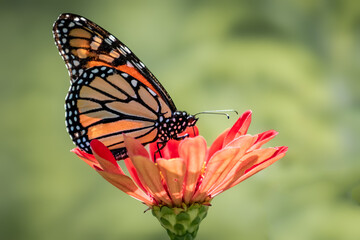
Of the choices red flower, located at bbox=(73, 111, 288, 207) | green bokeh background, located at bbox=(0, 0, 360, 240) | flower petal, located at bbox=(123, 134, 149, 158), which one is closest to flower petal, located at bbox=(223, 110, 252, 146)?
red flower, located at bbox=(73, 111, 288, 207)

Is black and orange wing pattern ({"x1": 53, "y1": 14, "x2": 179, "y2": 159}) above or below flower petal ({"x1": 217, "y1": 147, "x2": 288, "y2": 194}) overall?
above

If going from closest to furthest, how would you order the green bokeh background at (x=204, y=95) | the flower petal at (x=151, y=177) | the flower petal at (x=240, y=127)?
the flower petal at (x=151, y=177) → the flower petal at (x=240, y=127) → the green bokeh background at (x=204, y=95)

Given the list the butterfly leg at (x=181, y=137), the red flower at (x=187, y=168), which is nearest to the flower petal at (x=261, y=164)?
the red flower at (x=187, y=168)

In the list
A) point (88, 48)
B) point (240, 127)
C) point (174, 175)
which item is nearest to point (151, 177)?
point (174, 175)

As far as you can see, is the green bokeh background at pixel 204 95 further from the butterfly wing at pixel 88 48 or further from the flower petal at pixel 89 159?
the flower petal at pixel 89 159

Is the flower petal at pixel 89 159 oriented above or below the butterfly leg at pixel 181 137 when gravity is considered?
above

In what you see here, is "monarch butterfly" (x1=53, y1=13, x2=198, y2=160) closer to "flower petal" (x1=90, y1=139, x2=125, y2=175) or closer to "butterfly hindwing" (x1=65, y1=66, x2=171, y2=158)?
"butterfly hindwing" (x1=65, y1=66, x2=171, y2=158)

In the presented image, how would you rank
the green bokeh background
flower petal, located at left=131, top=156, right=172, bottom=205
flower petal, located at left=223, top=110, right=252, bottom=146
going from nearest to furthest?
flower petal, located at left=131, top=156, right=172, bottom=205
flower petal, located at left=223, top=110, right=252, bottom=146
the green bokeh background

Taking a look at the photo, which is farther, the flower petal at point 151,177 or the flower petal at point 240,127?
the flower petal at point 240,127

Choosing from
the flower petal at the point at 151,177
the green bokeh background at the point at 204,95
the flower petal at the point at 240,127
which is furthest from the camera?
the green bokeh background at the point at 204,95
